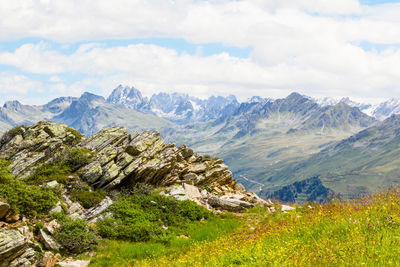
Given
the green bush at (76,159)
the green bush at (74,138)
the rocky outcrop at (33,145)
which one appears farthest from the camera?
the green bush at (74,138)

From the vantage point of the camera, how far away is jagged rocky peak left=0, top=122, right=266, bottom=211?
90.6 ft

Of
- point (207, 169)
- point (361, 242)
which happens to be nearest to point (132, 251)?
point (361, 242)

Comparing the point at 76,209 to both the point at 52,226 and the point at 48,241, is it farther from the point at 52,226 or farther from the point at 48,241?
the point at 48,241

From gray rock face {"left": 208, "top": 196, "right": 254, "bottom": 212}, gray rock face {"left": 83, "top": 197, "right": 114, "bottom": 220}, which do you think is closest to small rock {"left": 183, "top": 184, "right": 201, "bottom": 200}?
gray rock face {"left": 208, "top": 196, "right": 254, "bottom": 212}

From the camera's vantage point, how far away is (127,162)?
29.5 meters

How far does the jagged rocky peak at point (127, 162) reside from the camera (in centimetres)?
2762

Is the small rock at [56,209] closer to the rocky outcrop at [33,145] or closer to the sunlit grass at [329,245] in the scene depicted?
the rocky outcrop at [33,145]

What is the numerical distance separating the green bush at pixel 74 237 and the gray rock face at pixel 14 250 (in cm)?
213

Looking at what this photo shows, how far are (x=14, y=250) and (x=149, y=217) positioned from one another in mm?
8892

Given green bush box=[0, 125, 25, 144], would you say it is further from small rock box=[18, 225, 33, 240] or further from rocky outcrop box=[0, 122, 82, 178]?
small rock box=[18, 225, 33, 240]

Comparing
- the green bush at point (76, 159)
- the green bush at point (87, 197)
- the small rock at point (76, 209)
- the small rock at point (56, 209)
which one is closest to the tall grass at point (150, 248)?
the small rock at point (56, 209)

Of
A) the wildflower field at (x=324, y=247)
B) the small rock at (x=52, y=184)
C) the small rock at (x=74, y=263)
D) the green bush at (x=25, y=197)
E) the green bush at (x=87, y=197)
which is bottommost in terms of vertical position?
the small rock at (x=74, y=263)

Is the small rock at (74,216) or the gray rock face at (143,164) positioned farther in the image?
the gray rock face at (143,164)

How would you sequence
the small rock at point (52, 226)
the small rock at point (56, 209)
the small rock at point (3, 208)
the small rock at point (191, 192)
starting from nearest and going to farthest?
the small rock at point (3, 208) < the small rock at point (52, 226) < the small rock at point (56, 209) < the small rock at point (191, 192)
